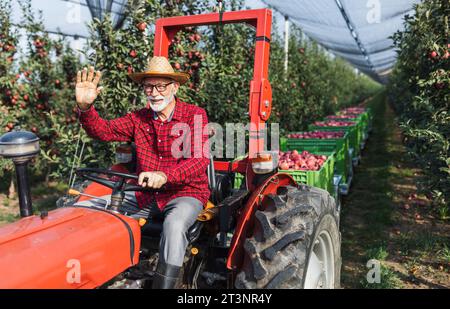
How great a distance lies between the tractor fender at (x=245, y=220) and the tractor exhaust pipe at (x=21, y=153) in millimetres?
1026

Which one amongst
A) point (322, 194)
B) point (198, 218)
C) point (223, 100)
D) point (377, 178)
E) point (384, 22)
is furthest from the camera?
point (384, 22)

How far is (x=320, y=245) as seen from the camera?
2588mm

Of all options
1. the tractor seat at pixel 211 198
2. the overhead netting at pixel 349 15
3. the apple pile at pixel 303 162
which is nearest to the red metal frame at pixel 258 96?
the tractor seat at pixel 211 198

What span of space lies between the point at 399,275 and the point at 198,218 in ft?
8.11

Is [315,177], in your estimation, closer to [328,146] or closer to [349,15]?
[328,146]

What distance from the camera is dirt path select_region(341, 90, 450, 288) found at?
3.71 metres

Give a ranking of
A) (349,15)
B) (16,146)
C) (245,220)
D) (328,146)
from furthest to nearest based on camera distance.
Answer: (349,15), (328,146), (245,220), (16,146)

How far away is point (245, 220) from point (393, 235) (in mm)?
3253

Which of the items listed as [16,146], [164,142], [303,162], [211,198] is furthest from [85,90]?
[303,162]

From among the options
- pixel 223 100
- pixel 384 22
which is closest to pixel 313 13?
pixel 384 22

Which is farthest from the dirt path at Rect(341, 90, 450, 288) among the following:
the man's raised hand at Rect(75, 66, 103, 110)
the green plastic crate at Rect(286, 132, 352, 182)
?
the man's raised hand at Rect(75, 66, 103, 110)

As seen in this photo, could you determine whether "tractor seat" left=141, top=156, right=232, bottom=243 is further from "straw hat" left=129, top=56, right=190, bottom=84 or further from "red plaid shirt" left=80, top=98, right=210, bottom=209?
"straw hat" left=129, top=56, right=190, bottom=84

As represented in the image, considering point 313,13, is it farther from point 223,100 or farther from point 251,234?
point 251,234

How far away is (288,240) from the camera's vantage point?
2.03m
